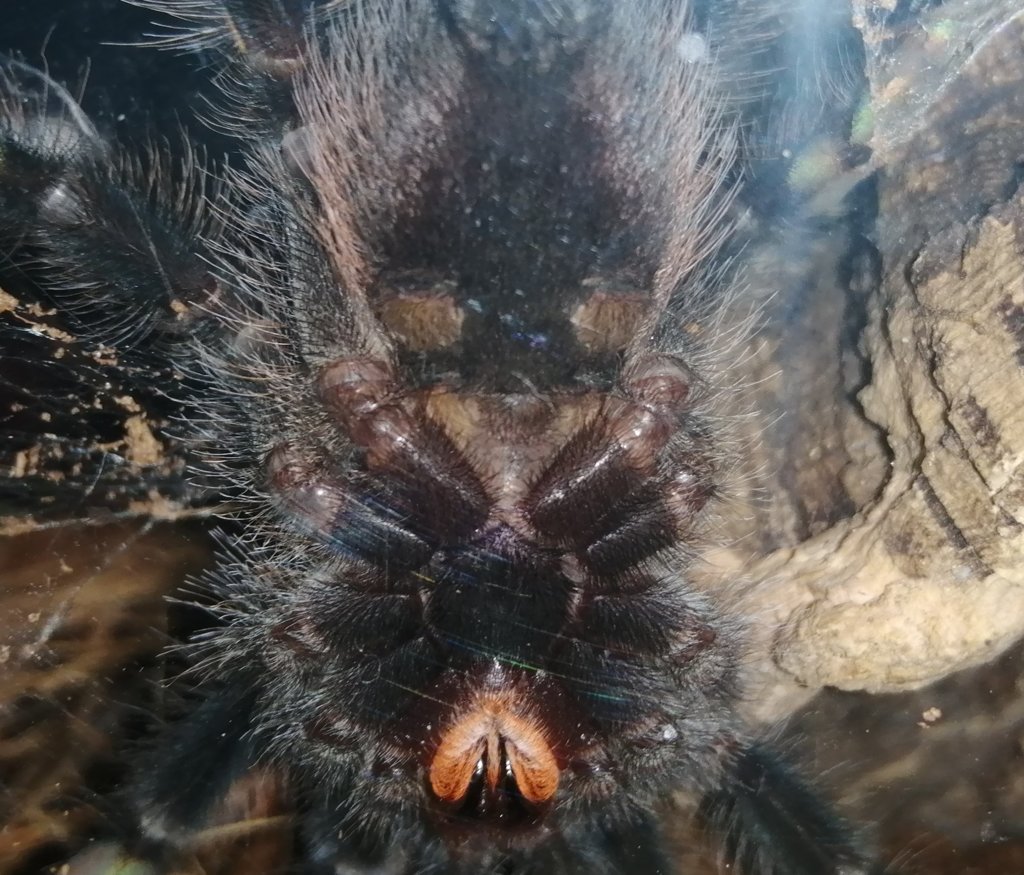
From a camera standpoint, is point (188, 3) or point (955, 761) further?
point (955, 761)

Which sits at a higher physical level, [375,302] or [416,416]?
[375,302]

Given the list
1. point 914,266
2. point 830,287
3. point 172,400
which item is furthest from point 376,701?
point 830,287

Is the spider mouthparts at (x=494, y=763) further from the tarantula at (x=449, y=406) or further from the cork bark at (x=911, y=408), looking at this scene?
the cork bark at (x=911, y=408)

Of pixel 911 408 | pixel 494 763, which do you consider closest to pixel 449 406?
pixel 494 763

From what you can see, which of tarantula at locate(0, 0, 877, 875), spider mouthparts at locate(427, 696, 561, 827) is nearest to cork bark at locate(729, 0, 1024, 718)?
tarantula at locate(0, 0, 877, 875)

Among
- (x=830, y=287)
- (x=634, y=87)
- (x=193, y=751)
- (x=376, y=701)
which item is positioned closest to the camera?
(x=634, y=87)

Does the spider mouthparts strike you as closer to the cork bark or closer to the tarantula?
the tarantula

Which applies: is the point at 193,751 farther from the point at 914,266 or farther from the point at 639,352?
the point at 914,266

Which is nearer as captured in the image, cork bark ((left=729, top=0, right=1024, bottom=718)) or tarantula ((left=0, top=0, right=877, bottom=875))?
tarantula ((left=0, top=0, right=877, bottom=875))

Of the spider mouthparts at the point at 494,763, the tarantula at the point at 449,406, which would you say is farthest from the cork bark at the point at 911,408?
the spider mouthparts at the point at 494,763
